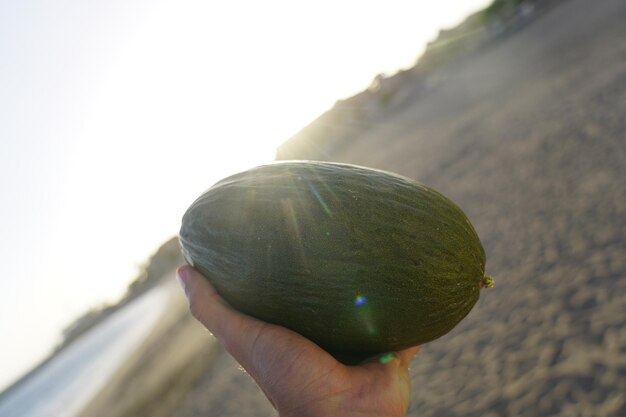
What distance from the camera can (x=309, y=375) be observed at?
6.52 feet

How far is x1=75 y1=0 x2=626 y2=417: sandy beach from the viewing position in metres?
4.24

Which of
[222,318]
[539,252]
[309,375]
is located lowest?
[539,252]

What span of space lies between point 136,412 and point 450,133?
12.4 metres

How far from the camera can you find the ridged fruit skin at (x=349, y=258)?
2.06 m

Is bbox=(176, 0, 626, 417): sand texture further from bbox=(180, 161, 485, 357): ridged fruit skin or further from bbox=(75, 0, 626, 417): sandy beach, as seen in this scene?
bbox=(180, 161, 485, 357): ridged fruit skin

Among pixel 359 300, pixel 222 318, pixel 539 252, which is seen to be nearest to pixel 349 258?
pixel 359 300

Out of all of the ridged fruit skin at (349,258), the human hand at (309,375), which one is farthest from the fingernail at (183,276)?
the human hand at (309,375)

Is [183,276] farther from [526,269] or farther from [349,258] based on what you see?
[526,269]

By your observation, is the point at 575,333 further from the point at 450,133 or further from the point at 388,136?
the point at 388,136

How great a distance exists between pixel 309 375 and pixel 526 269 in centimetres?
502

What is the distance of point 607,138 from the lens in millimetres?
8047

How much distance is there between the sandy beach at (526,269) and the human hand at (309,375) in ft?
7.80

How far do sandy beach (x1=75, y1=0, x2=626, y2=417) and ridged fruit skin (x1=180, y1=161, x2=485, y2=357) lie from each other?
235 cm

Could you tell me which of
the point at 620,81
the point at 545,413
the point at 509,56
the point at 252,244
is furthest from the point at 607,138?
the point at 509,56
